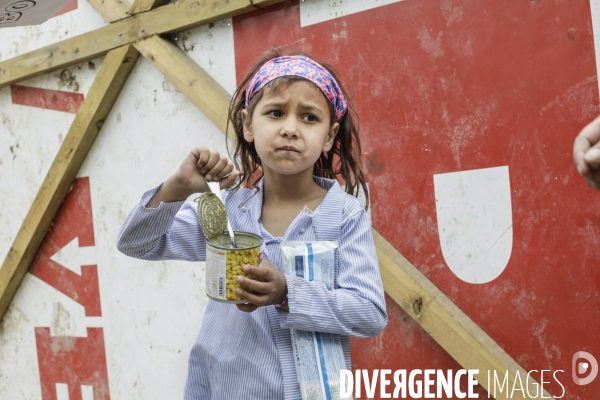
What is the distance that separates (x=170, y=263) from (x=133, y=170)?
51 centimetres

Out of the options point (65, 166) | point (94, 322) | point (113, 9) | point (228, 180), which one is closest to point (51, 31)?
point (113, 9)

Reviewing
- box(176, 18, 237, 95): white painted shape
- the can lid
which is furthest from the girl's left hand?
box(176, 18, 237, 95): white painted shape

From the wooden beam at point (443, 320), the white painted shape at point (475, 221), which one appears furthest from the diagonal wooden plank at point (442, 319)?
the white painted shape at point (475, 221)

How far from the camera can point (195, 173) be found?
1.72 m

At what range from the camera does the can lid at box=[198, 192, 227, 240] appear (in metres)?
1.51

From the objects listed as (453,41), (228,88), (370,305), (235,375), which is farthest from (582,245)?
(228,88)

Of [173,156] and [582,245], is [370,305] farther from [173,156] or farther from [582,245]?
[173,156]

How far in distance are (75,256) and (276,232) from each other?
7.32 ft

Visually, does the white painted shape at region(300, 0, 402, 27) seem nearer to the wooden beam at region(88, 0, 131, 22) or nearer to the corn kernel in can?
the wooden beam at region(88, 0, 131, 22)

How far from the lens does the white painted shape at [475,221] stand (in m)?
2.30

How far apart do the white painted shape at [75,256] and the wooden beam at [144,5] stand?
1.18m

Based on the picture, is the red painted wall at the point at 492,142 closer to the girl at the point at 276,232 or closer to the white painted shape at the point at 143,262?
the girl at the point at 276,232

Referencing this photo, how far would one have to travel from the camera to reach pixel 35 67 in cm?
369

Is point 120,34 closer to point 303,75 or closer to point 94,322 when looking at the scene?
point 94,322
